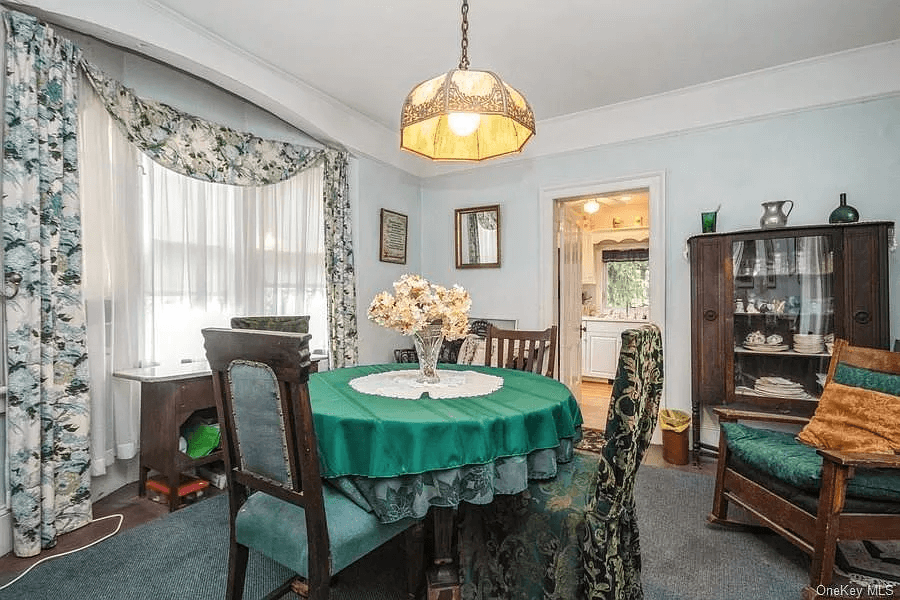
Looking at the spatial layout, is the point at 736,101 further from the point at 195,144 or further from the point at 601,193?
the point at 195,144

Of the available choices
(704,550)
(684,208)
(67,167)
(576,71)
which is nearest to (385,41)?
(576,71)

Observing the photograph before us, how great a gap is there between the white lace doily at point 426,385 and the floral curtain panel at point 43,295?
4.66 feet

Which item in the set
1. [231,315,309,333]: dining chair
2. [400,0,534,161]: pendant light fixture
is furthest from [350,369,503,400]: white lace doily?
[400,0,534,161]: pendant light fixture

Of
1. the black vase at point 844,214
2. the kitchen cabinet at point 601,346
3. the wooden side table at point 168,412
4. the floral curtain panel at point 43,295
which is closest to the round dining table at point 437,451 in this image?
the wooden side table at point 168,412

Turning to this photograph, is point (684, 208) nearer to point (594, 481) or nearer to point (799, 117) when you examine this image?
point (799, 117)

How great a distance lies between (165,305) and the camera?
292 cm

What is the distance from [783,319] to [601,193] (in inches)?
63.4

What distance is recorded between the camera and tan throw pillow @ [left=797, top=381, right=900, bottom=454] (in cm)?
184

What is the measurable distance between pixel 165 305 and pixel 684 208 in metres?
3.71

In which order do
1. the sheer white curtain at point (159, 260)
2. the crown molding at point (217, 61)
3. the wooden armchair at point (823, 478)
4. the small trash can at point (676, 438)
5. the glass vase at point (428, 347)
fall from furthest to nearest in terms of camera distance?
the small trash can at point (676, 438), the sheer white curtain at point (159, 260), the crown molding at point (217, 61), the glass vase at point (428, 347), the wooden armchair at point (823, 478)

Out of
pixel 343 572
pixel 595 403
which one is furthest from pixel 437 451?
pixel 595 403

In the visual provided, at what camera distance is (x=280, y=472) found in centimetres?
137

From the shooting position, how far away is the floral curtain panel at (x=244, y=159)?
2643mm

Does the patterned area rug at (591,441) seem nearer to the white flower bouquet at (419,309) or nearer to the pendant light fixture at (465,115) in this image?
the white flower bouquet at (419,309)
